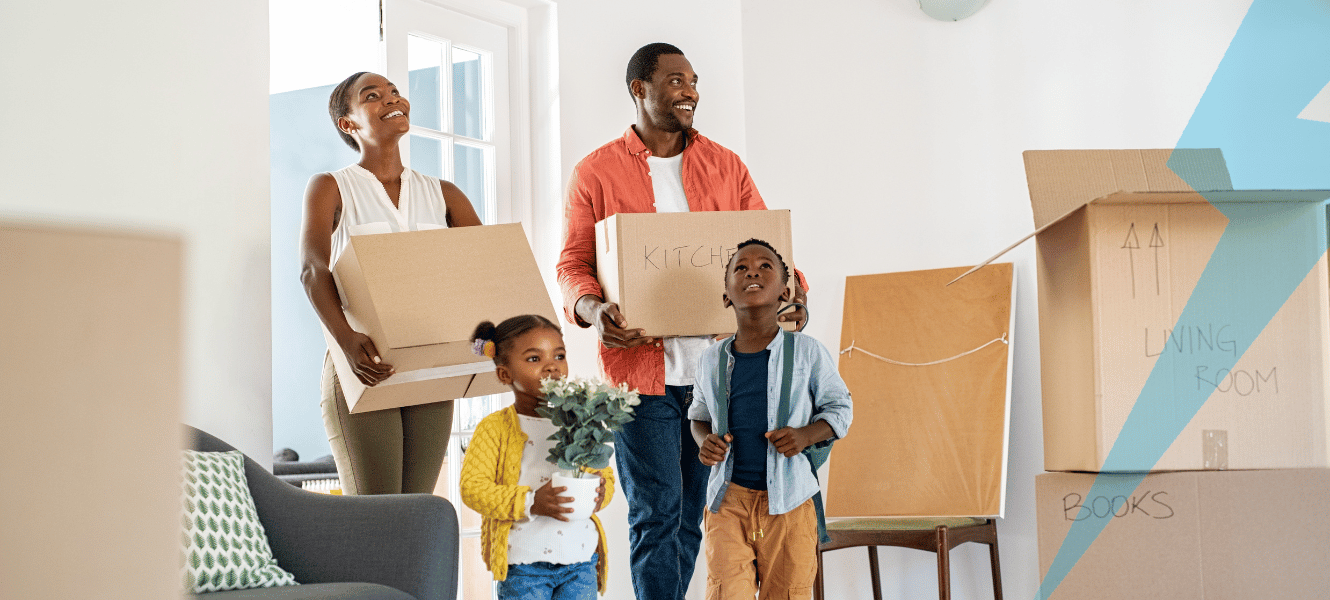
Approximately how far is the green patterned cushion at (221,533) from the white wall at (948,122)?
2.06 metres

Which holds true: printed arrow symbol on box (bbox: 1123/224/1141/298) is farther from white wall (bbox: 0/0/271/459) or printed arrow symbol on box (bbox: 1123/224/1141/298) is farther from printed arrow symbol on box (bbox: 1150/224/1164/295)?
white wall (bbox: 0/0/271/459)

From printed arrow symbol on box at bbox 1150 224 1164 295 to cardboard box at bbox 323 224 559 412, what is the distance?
1.08 metres

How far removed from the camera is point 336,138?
504cm

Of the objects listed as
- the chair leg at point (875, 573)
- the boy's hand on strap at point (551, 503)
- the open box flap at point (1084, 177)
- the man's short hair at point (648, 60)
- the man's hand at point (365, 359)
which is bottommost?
the chair leg at point (875, 573)

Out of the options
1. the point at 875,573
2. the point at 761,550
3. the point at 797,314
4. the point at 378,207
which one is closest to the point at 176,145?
the point at 378,207

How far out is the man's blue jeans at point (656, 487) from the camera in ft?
7.29

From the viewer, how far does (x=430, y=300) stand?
1926 mm

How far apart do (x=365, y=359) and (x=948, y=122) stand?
213 centimetres

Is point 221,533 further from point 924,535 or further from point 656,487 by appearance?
point 924,535

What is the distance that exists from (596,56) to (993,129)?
1.25 m

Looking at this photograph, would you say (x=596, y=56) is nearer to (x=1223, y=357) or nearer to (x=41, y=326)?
(x=1223, y=357)

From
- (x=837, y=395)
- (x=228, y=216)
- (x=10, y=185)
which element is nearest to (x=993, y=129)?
(x=837, y=395)

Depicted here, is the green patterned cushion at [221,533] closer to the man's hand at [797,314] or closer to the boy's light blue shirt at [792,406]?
the boy's light blue shirt at [792,406]

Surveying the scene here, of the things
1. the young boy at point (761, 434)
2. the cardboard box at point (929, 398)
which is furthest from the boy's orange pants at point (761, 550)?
the cardboard box at point (929, 398)
